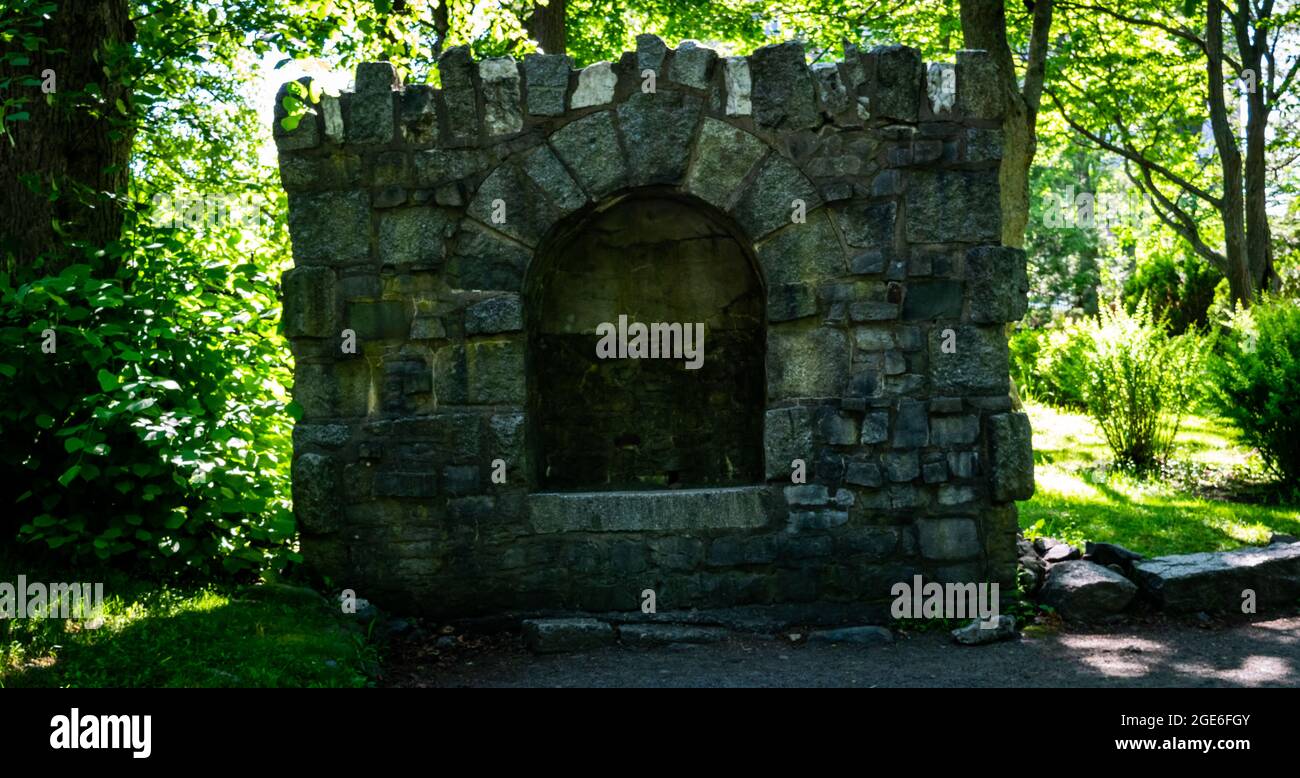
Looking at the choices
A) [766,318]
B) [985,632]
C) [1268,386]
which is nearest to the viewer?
[985,632]

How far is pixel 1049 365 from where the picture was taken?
14.1m

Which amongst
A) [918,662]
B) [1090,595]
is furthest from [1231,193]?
[918,662]

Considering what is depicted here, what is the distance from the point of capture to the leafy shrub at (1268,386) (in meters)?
8.73

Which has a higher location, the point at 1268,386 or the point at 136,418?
the point at 1268,386

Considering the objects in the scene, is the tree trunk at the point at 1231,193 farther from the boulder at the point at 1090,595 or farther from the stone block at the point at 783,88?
the stone block at the point at 783,88

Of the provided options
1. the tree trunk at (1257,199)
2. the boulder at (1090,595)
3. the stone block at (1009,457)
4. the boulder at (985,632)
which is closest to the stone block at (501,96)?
the stone block at (1009,457)

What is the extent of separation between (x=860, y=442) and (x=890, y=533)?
1.60 ft

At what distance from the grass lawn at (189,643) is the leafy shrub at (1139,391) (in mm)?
7385

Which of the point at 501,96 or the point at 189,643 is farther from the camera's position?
the point at 501,96

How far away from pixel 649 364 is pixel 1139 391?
571 cm

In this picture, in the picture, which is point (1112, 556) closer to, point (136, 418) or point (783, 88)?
point (783, 88)

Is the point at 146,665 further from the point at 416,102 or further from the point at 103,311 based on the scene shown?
the point at 416,102

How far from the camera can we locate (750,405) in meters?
6.34

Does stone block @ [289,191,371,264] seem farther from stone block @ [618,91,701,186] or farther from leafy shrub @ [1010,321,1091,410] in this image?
leafy shrub @ [1010,321,1091,410]
